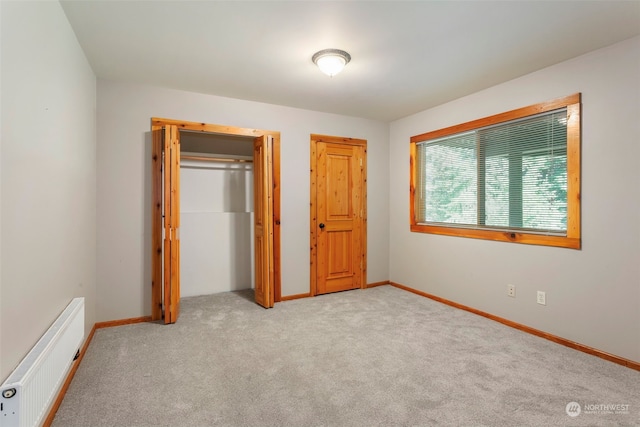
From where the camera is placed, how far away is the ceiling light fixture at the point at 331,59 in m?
2.73

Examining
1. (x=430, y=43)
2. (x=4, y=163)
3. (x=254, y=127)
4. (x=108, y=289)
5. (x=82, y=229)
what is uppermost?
(x=430, y=43)

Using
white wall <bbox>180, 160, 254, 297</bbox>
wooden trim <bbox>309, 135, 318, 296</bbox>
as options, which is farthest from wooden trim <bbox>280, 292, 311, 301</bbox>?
→ white wall <bbox>180, 160, 254, 297</bbox>

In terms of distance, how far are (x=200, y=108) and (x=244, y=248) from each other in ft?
6.93

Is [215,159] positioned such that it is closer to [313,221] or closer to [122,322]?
[313,221]

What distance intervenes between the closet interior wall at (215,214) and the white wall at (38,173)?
1843 millimetres

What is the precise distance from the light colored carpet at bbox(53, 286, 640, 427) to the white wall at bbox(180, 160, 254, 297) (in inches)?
44.9

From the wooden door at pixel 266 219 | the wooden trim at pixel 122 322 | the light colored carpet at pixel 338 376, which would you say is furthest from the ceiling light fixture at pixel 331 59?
the wooden trim at pixel 122 322

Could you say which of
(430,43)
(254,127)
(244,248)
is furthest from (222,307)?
(430,43)

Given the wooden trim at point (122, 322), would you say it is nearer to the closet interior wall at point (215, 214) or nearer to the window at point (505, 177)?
the closet interior wall at point (215, 214)

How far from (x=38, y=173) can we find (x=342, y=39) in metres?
2.19

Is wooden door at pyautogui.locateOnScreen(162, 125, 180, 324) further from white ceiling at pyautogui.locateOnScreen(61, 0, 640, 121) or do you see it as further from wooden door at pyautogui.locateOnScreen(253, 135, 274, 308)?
wooden door at pyautogui.locateOnScreen(253, 135, 274, 308)

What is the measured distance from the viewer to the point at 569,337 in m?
2.91

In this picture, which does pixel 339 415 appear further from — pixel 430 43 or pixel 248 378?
pixel 430 43

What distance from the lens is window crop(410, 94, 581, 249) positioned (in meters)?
2.97
